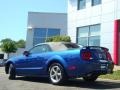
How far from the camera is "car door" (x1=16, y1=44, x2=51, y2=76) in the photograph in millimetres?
13613

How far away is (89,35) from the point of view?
3447 cm

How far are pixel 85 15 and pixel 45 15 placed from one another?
31.1 m

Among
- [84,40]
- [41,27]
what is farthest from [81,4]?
[41,27]

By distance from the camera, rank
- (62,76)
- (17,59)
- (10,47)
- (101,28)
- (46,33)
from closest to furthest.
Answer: (62,76) < (17,59) < (101,28) < (46,33) < (10,47)

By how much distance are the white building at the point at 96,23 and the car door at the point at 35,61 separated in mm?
16083

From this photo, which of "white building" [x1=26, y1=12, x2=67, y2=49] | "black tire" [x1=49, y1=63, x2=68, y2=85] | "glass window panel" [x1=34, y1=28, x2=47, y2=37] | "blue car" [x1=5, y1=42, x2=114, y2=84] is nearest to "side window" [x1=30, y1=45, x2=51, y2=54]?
"blue car" [x1=5, y1=42, x2=114, y2=84]

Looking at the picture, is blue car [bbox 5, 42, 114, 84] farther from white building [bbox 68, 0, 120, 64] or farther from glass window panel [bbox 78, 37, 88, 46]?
glass window panel [bbox 78, 37, 88, 46]

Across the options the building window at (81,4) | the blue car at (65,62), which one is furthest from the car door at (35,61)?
the building window at (81,4)

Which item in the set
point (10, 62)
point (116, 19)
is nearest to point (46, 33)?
point (116, 19)

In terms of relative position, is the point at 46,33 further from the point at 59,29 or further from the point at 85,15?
the point at 85,15

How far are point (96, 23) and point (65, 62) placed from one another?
21.3m

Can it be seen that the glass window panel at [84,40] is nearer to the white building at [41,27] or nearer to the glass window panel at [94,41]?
the glass window panel at [94,41]

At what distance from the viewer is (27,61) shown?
14383 mm

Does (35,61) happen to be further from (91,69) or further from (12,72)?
(91,69)
